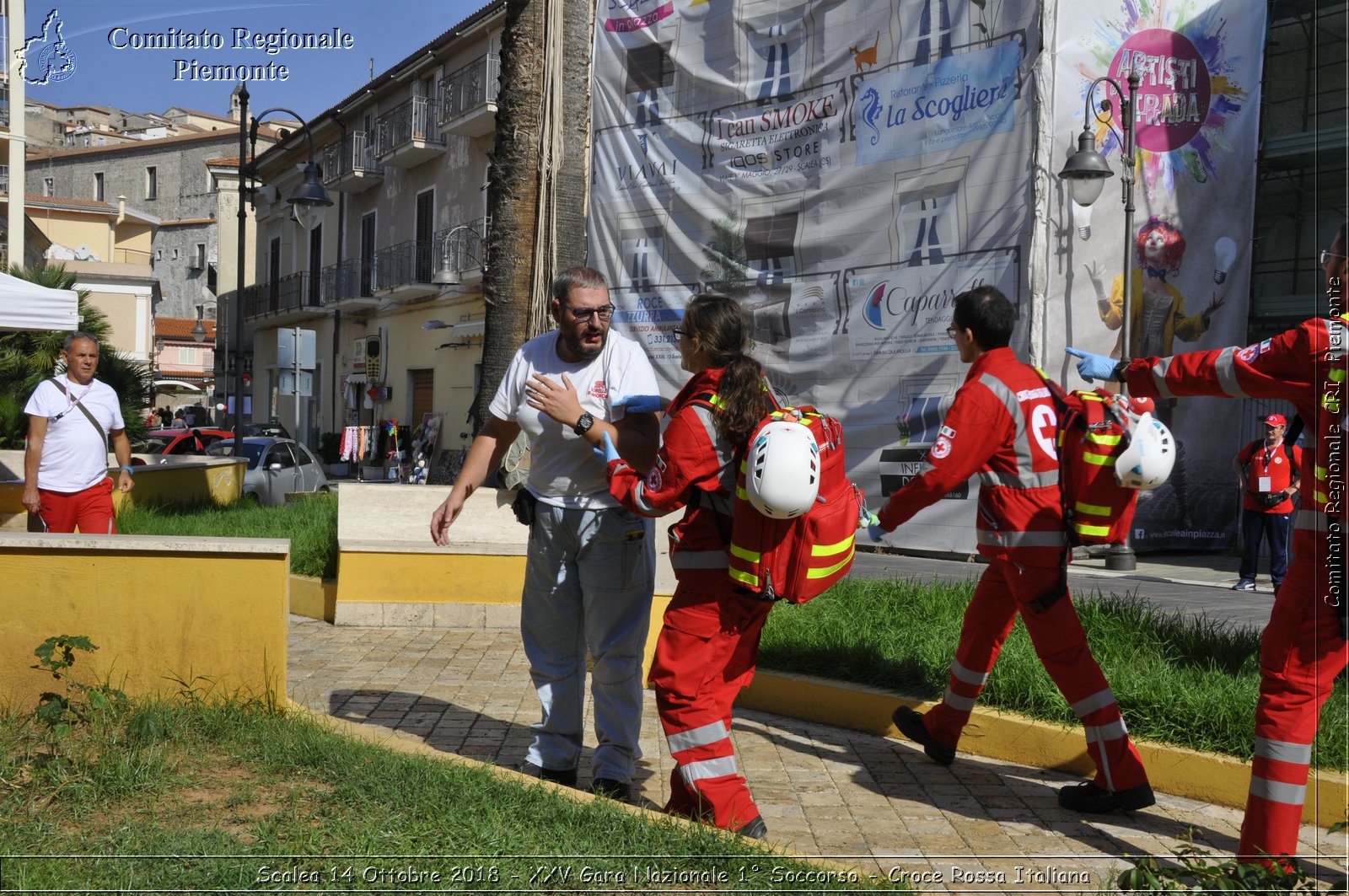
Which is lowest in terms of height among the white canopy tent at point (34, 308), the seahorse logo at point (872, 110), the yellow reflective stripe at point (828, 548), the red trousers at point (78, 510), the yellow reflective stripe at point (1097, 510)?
the red trousers at point (78, 510)

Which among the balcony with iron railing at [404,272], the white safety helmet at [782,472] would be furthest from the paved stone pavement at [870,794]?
the balcony with iron railing at [404,272]

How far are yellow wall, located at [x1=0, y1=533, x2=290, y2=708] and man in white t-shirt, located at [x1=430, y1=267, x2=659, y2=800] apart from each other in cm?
87

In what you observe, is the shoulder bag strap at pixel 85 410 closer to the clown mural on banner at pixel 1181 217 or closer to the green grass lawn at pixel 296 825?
the green grass lawn at pixel 296 825

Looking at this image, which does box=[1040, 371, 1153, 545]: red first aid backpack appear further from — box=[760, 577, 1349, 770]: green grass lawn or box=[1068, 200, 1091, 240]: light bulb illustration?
box=[1068, 200, 1091, 240]: light bulb illustration

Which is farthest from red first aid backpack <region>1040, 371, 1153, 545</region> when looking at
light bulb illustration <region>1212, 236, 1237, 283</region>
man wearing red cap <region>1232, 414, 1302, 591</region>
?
light bulb illustration <region>1212, 236, 1237, 283</region>

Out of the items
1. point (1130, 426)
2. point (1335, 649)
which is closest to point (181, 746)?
point (1130, 426)

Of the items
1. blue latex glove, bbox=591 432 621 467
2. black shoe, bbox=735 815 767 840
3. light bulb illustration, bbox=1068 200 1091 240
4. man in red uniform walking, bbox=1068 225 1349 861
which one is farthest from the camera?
light bulb illustration, bbox=1068 200 1091 240

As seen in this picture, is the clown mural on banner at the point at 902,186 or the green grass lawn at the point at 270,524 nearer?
the green grass lawn at the point at 270,524

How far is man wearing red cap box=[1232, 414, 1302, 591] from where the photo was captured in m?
12.2

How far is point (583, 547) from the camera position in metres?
4.42

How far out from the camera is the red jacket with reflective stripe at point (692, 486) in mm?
3846

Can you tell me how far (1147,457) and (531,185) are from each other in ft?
Result: 20.9

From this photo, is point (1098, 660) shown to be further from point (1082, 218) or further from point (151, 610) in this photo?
point (1082, 218)

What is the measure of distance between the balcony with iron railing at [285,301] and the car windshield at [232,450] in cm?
1769
